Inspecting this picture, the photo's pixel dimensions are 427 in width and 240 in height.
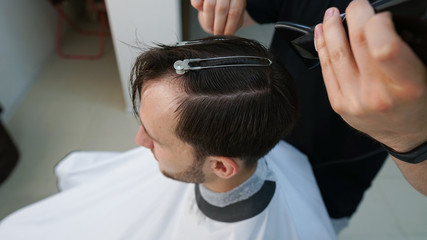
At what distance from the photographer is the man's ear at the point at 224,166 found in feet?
2.86

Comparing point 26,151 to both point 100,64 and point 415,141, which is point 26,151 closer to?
point 100,64

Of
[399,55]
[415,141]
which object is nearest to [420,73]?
[399,55]

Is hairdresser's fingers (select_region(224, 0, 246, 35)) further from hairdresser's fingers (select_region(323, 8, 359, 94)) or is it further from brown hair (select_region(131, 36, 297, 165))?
hairdresser's fingers (select_region(323, 8, 359, 94))

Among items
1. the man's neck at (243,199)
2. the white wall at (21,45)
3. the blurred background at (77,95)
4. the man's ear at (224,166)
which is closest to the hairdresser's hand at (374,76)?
the man's ear at (224,166)

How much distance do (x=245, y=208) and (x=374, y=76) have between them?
703 millimetres

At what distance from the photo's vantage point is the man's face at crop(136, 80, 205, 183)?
0.81 metres

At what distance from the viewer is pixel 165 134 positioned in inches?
33.9

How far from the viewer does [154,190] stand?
1.26 metres

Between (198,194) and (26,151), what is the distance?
6.35 feet

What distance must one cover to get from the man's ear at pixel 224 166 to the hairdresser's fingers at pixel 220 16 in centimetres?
48

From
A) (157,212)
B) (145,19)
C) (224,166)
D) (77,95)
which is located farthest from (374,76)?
(77,95)

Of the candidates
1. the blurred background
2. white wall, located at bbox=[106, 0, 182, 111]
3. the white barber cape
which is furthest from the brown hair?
white wall, located at bbox=[106, 0, 182, 111]

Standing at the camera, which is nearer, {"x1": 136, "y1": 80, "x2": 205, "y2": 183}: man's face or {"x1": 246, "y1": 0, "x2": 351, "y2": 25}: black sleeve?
{"x1": 136, "y1": 80, "x2": 205, "y2": 183}: man's face

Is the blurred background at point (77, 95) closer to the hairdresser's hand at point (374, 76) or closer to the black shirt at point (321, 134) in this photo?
the black shirt at point (321, 134)
